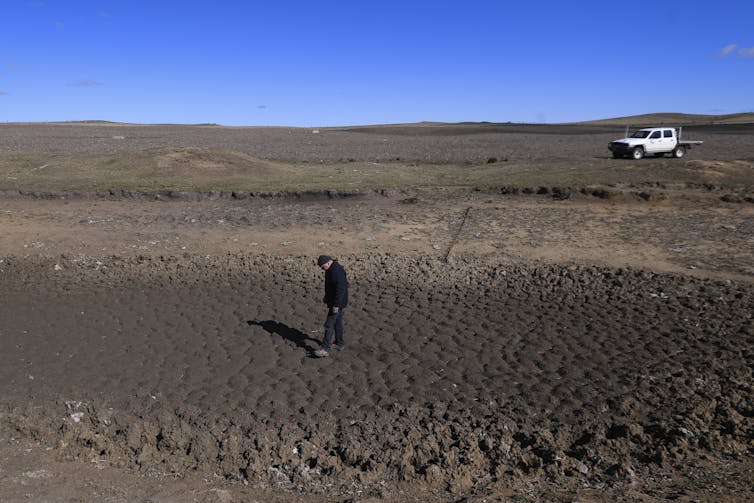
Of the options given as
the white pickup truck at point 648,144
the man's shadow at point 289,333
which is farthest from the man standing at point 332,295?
the white pickup truck at point 648,144

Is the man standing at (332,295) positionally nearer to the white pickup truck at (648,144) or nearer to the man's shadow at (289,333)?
the man's shadow at (289,333)

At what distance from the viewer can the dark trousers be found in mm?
9547

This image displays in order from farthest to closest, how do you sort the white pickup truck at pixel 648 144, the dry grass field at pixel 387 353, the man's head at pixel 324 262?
the white pickup truck at pixel 648 144
the man's head at pixel 324 262
the dry grass field at pixel 387 353

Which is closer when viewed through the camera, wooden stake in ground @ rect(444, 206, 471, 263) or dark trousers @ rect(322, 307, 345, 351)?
dark trousers @ rect(322, 307, 345, 351)

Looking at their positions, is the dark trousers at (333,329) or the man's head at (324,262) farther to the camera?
the dark trousers at (333,329)

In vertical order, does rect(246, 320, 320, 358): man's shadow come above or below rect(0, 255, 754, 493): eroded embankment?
above

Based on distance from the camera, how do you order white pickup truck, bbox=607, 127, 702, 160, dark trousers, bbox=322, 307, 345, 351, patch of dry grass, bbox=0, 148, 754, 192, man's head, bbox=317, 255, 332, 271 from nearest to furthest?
man's head, bbox=317, 255, 332, 271 < dark trousers, bbox=322, 307, 345, 351 < patch of dry grass, bbox=0, 148, 754, 192 < white pickup truck, bbox=607, 127, 702, 160

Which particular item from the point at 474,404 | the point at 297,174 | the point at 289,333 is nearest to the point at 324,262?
the point at 289,333

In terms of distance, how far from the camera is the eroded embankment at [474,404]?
7.11 metres

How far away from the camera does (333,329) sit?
32.2ft

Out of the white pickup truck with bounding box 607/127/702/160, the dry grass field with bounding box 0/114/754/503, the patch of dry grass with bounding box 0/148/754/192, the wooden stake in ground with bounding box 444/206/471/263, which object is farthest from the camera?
the white pickup truck with bounding box 607/127/702/160

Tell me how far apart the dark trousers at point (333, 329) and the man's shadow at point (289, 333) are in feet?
0.96

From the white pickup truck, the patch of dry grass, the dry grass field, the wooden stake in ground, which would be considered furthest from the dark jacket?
the white pickup truck

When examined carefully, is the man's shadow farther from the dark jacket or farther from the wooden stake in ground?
the wooden stake in ground
